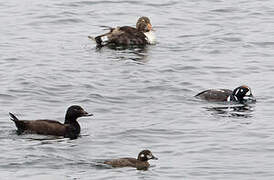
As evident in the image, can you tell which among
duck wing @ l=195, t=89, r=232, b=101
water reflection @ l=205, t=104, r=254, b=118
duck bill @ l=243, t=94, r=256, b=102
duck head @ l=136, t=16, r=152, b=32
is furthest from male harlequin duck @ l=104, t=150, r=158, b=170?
duck head @ l=136, t=16, r=152, b=32

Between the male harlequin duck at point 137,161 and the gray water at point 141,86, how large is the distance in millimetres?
136

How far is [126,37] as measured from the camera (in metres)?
31.0

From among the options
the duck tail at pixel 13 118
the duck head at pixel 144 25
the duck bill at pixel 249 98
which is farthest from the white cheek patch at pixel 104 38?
the duck tail at pixel 13 118

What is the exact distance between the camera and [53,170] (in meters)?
19.1

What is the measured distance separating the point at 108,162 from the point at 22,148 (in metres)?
1.90

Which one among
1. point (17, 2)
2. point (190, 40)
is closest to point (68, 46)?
point (190, 40)

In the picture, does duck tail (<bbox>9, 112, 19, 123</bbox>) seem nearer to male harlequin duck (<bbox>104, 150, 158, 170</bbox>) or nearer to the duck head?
male harlequin duck (<bbox>104, 150, 158, 170</bbox>)

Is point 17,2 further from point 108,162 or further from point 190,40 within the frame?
point 108,162

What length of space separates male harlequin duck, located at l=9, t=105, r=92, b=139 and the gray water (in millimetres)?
177

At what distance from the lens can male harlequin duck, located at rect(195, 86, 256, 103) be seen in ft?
80.9

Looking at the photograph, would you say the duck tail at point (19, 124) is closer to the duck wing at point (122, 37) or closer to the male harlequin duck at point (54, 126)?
the male harlequin duck at point (54, 126)

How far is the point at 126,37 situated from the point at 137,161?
12083 millimetres

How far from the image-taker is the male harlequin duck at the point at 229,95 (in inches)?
971

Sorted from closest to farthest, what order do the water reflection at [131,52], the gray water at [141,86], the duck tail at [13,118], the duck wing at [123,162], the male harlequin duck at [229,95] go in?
the duck wing at [123,162]
the gray water at [141,86]
the duck tail at [13,118]
the male harlequin duck at [229,95]
the water reflection at [131,52]
